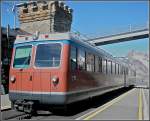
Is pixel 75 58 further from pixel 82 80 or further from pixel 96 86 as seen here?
pixel 96 86

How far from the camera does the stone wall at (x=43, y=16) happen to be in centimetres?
3500

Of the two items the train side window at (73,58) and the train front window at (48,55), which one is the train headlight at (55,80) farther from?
the train side window at (73,58)

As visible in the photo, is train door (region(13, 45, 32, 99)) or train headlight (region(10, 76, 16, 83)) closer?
train door (region(13, 45, 32, 99))

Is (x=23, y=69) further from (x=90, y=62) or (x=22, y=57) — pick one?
(x=90, y=62)

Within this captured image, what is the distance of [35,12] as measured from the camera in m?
35.7

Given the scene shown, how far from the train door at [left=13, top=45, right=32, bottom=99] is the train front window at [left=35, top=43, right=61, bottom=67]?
341mm

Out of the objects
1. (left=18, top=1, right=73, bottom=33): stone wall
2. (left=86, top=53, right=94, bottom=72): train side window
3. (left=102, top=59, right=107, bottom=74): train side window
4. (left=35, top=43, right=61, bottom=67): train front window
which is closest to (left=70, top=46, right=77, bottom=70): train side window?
(left=35, top=43, right=61, bottom=67): train front window

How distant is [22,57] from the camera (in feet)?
49.4

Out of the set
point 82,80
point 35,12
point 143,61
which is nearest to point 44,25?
point 35,12

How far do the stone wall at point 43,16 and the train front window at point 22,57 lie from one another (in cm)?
1916

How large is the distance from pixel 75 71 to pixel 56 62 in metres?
1.01

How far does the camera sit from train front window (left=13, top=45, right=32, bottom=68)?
14750 millimetres

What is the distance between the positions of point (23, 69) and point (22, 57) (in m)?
0.57

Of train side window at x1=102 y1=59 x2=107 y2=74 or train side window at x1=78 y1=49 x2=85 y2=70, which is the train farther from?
train side window at x1=102 y1=59 x2=107 y2=74
